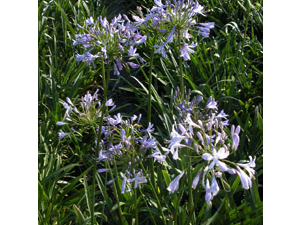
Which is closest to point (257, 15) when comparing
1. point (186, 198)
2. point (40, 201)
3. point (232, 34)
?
point (232, 34)

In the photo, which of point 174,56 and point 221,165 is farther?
point 174,56

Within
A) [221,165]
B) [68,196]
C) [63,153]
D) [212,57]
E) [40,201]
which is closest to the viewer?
[221,165]

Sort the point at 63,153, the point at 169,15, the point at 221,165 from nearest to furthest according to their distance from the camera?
1. the point at 221,165
2. the point at 169,15
3. the point at 63,153

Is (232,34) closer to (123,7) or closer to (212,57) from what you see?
(212,57)

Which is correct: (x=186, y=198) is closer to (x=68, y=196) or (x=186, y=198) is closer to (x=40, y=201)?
(x=68, y=196)

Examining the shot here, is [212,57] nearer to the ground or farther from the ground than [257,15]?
nearer to the ground

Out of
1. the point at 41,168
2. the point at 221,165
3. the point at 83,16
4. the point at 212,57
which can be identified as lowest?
the point at 41,168

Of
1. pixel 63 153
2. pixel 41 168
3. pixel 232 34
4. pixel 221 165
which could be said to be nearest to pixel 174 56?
pixel 232 34
